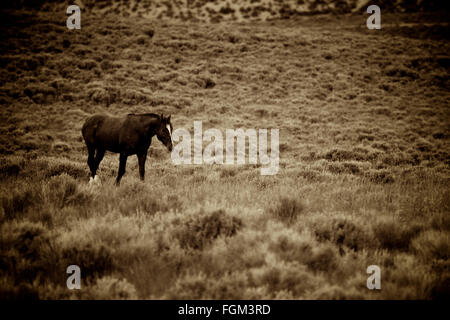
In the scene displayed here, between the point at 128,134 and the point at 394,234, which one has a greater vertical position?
the point at 128,134

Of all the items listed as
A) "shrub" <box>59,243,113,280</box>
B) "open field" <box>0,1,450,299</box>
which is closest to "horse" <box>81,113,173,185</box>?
"open field" <box>0,1,450,299</box>

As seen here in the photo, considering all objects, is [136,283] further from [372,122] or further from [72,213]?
[372,122]

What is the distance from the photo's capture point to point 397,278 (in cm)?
311

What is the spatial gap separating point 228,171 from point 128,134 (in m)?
3.76

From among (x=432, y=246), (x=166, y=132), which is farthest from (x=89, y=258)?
(x=432, y=246)

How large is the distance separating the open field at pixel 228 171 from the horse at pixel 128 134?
93cm

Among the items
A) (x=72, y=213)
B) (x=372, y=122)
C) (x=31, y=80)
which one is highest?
(x=31, y=80)

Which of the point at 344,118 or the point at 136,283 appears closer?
the point at 136,283

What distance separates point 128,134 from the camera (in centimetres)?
684

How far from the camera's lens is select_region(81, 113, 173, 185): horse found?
21.6 ft

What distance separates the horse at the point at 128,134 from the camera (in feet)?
21.6

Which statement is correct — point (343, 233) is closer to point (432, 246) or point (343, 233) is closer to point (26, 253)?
point (432, 246)

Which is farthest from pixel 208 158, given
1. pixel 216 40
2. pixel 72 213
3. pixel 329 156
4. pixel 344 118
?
pixel 216 40

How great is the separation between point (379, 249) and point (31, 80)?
2425cm
